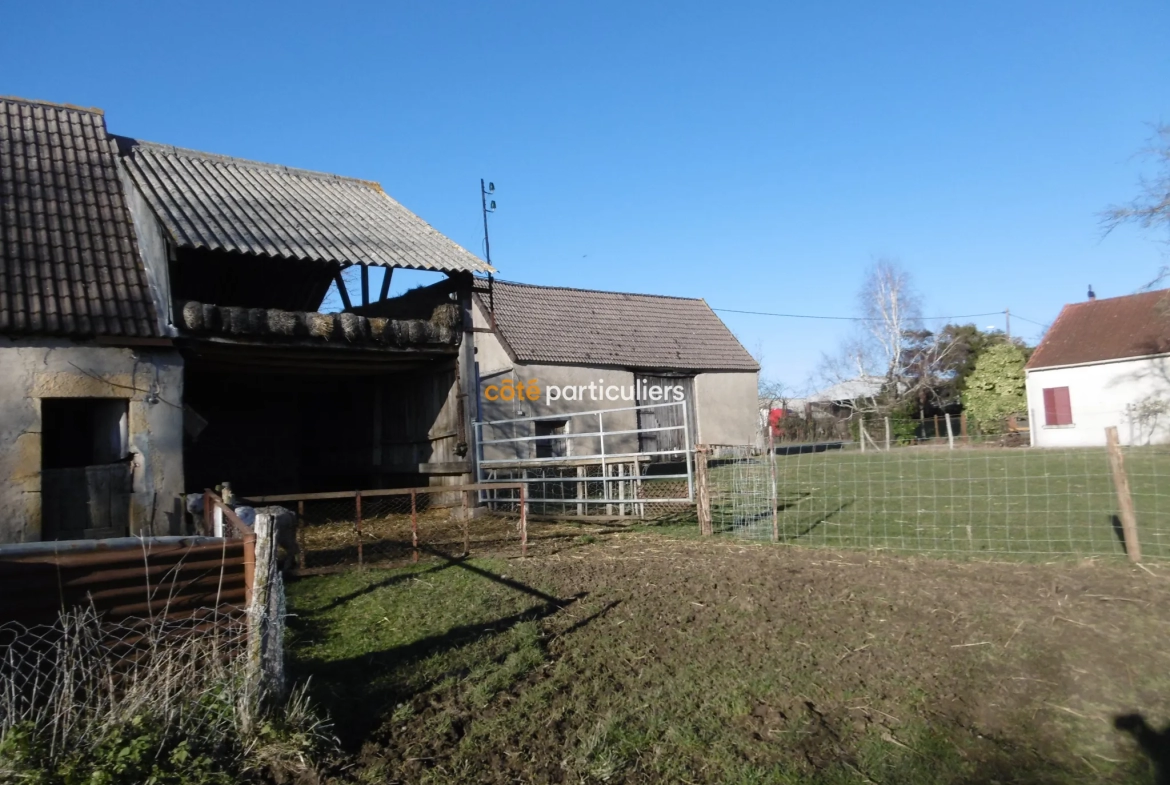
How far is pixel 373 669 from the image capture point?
516cm

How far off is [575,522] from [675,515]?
4.76 feet

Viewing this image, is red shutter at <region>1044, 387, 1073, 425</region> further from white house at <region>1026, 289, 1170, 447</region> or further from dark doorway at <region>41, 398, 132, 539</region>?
dark doorway at <region>41, 398, 132, 539</region>

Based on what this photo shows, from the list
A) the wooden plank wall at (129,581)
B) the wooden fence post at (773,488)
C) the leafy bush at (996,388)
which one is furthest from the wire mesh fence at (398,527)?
the leafy bush at (996,388)

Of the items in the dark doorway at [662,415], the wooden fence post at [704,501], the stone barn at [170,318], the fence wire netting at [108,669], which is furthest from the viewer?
the dark doorway at [662,415]

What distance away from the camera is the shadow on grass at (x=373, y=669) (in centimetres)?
437

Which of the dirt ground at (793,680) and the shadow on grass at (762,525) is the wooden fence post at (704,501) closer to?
the shadow on grass at (762,525)

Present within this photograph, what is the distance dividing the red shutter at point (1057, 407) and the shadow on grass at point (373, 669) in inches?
966

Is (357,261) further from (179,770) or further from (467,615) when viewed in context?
(179,770)

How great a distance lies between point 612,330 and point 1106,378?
15.7 meters

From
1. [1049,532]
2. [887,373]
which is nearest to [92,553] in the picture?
[1049,532]

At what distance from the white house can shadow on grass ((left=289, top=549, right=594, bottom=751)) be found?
22624 millimetres

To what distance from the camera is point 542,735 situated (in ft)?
13.8

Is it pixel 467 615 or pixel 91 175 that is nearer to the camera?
pixel 467 615

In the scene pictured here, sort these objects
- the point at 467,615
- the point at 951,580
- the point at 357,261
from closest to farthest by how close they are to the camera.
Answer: the point at 467,615
the point at 951,580
the point at 357,261
